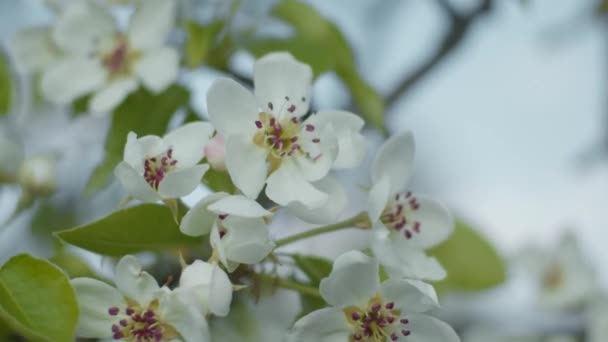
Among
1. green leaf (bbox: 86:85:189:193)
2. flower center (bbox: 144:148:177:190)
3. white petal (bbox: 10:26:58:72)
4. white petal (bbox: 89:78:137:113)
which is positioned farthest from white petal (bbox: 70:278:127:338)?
white petal (bbox: 10:26:58:72)

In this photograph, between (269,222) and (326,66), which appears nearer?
(269,222)

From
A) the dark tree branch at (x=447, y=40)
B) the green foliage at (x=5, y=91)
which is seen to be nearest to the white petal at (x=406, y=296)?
A: the green foliage at (x=5, y=91)

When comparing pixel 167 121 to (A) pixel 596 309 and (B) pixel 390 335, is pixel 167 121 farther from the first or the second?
(A) pixel 596 309

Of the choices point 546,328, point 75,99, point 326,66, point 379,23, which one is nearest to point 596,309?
point 546,328

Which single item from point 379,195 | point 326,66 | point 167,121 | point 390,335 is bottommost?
point 390,335

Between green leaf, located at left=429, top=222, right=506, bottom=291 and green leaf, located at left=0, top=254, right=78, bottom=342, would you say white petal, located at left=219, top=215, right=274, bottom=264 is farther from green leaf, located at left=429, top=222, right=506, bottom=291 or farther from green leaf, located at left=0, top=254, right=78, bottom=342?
green leaf, located at left=429, top=222, right=506, bottom=291

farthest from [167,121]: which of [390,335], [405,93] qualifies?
[405,93]

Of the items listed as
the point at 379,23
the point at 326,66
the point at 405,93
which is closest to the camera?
the point at 326,66

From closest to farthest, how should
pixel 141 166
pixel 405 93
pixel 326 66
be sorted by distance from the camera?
pixel 141 166, pixel 326 66, pixel 405 93

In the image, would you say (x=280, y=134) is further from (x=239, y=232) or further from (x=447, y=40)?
(x=447, y=40)

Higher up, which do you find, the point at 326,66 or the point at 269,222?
the point at 326,66
